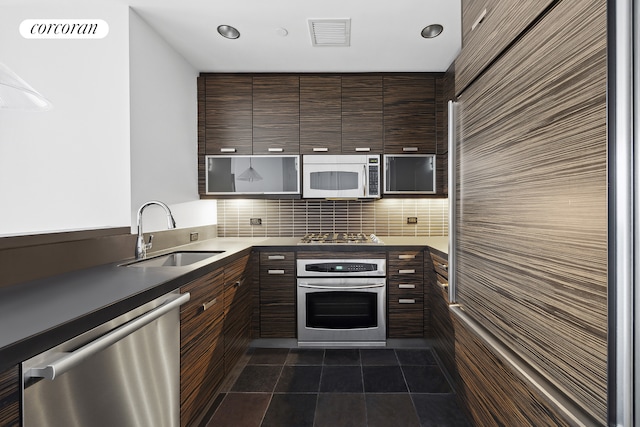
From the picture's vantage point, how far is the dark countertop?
785 mm

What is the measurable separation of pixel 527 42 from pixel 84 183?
2284 millimetres

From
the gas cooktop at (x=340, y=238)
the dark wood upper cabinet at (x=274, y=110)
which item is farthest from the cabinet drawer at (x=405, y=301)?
the dark wood upper cabinet at (x=274, y=110)

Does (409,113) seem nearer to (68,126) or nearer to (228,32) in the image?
(228,32)

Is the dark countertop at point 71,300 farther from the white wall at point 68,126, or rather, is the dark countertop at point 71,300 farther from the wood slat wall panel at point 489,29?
the wood slat wall panel at point 489,29

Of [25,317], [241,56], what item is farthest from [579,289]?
[241,56]

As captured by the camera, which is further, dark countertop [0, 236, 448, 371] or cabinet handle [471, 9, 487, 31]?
cabinet handle [471, 9, 487, 31]

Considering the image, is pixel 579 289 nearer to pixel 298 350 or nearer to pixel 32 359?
pixel 32 359

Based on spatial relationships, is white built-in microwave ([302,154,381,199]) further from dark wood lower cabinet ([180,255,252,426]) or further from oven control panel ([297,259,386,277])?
dark wood lower cabinet ([180,255,252,426])

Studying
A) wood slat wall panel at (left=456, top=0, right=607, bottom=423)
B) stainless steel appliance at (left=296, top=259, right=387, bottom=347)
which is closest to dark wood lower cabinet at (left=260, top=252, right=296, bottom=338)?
stainless steel appliance at (left=296, top=259, right=387, bottom=347)

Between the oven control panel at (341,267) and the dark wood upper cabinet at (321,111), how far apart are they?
101 cm

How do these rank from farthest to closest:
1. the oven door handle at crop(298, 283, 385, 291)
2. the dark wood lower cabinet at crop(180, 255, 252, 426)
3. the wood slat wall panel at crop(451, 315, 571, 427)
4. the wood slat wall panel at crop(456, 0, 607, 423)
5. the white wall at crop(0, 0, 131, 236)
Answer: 1. the oven door handle at crop(298, 283, 385, 291)
2. the white wall at crop(0, 0, 131, 236)
3. the dark wood lower cabinet at crop(180, 255, 252, 426)
4. the wood slat wall panel at crop(451, 315, 571, 427)
5. the wood slat wall panel at crop(456, 0, 607, 423)

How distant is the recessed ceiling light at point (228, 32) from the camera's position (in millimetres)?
2298

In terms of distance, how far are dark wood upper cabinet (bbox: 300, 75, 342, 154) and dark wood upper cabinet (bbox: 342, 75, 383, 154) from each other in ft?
0.21

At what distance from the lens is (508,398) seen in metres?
0.98
